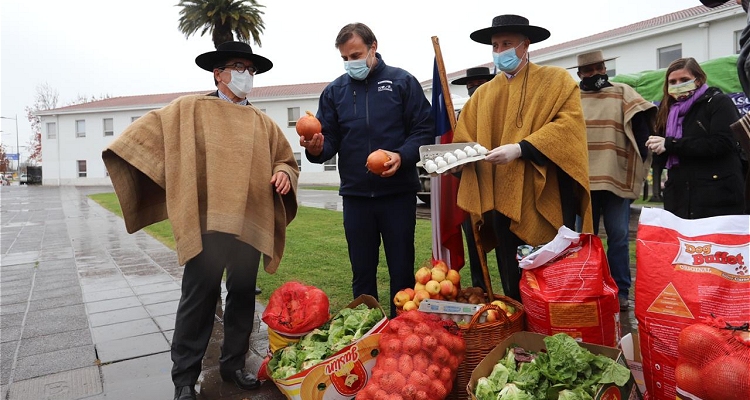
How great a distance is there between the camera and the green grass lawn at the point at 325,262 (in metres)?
5.45

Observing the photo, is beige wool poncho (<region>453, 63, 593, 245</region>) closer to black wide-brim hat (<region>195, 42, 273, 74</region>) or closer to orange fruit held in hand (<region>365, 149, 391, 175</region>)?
orange fruit held in hand (<region>365, 149, 391, 175</region>)

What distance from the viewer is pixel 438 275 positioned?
10.8ft

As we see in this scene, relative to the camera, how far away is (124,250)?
9.01 m

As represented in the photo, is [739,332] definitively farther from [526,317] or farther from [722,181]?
[722,181]

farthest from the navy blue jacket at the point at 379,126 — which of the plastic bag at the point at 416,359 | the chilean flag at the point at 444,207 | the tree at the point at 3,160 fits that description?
the tree at the point at 3,160

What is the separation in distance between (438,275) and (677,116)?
2656 mm

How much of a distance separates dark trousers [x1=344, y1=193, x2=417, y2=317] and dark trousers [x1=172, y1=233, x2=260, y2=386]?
2.48ft

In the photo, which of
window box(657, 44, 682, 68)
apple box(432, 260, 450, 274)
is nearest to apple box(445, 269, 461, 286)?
apple box(432, 260, 450, 274)

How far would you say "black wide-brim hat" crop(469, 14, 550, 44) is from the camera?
120 inches

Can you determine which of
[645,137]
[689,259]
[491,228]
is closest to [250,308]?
[491,228]

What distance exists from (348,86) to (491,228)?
144cm

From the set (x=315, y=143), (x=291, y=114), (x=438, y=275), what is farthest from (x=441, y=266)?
(x=291, y=114)

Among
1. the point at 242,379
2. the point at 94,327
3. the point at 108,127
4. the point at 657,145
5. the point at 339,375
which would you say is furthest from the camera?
the point at 108,127

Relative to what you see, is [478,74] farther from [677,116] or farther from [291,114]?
[291,114]
